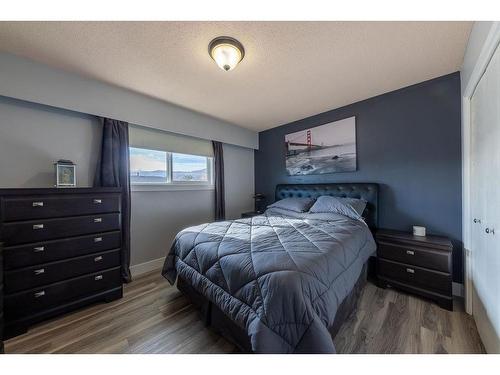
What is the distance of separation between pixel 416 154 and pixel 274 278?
2.39 metres

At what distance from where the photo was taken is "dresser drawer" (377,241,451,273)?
5.68 ft

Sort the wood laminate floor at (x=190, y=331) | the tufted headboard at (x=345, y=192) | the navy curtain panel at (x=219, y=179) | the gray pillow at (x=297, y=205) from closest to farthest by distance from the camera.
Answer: the wood laminate floor at (x=190, y=331), the tufted headboard at (x=345, y=192), the gray pillow at (x=297, y=205), the navy curtain panel at (x=219, y=179)

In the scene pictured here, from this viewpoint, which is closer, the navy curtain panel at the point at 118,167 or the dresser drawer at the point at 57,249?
the dresser drawer at the point at 57,249

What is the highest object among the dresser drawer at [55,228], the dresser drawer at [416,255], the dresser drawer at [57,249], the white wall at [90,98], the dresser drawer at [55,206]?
the white wall at [90,98]

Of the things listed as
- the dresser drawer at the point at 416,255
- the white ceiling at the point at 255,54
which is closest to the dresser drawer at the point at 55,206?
the white ceiling at the point at 255,54

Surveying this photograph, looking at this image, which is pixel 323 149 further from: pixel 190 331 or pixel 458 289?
pixel 190 331

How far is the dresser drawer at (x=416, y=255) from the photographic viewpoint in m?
1.73

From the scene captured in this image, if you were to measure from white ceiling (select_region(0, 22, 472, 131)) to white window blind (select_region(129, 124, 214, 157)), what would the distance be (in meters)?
0.51

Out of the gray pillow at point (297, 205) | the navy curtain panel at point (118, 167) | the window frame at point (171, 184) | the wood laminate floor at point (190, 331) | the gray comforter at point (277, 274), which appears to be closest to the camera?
the gray comforter at point (277, 274)

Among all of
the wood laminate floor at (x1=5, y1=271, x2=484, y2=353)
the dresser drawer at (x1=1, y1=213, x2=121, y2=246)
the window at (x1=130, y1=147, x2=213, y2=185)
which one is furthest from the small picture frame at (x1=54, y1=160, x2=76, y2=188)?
the wood laminate floor at (x1=5, y1=271, x2=484, y2=353)

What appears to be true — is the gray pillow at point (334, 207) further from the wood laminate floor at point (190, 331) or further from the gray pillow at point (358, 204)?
the wood laminate floor at point (190, 331)

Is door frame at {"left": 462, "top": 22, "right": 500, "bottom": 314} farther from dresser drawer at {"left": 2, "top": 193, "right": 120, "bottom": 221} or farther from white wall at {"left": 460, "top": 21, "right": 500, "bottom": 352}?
dresser drawer at {"left": 2, "top": 193, "right": 120, "bottom": 221}

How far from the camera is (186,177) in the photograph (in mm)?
3139
